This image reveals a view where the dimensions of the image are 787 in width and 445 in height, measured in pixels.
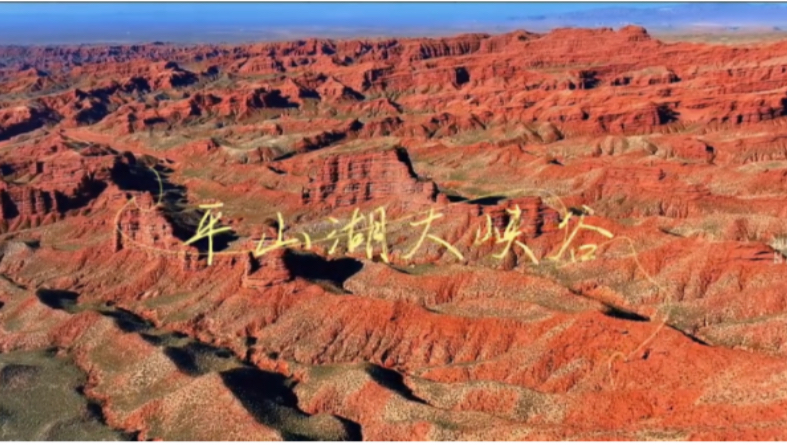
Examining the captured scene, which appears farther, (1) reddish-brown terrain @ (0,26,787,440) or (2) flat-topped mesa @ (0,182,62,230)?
(2) flat-topped mesa @ (0,182,62,230)

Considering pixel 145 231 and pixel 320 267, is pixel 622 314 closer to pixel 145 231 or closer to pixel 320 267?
pixel 320 267

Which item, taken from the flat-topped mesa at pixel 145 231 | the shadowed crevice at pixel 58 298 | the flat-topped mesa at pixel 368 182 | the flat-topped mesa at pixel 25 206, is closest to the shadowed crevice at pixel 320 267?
the flat-topped mesa at pixel 145 231

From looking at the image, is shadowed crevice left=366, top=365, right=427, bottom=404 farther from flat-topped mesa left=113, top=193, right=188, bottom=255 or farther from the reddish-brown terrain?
flat-topped mesa left=113, top=193, right=188, bottom=255

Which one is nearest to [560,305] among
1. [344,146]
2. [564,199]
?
[564,199]

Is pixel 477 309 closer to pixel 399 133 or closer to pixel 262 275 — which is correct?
pixel 262 275

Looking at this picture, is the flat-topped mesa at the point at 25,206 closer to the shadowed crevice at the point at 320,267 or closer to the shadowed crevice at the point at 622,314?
the shadowed crevice at the point at 320,267

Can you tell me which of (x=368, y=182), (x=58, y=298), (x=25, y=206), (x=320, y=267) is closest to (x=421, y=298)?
(x=320, y=267)

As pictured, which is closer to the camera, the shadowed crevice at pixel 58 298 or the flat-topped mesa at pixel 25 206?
the shadowed crevice at pixel 58 298

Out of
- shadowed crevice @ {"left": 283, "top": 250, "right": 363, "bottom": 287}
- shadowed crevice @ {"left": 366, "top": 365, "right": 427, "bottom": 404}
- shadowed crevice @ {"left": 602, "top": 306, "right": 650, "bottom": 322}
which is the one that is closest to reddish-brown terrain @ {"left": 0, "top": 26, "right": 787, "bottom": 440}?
shadowed crevice @ {"left": 366, "top": 365, "right": 427, "bottom": 404}
